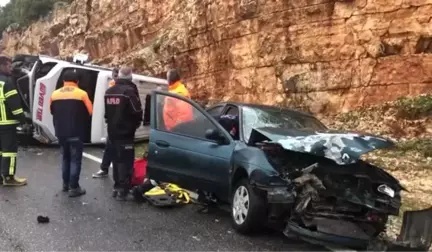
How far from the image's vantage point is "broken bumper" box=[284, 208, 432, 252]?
486 centimetres

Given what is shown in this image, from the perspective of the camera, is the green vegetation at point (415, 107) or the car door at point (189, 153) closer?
the car door at point (189, 153)

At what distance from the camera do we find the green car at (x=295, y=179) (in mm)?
5188

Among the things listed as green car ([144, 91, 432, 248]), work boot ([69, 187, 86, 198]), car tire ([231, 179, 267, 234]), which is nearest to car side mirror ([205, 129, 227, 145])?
green car ([144, 91, 432, 248])

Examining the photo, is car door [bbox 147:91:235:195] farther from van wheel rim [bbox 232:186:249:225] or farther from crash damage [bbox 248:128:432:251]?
crash damage [bbox 248:128:432:251]

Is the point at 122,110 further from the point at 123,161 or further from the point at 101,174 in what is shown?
the point at 101,174

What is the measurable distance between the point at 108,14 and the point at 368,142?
2627 cm

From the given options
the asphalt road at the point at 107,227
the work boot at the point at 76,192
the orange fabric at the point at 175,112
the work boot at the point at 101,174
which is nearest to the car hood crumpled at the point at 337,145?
the asphalt road at the point at 107,227

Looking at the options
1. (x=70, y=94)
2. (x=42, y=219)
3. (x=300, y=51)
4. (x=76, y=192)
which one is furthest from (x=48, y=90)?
(x=42, y=219)

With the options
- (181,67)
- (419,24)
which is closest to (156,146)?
(419,24)

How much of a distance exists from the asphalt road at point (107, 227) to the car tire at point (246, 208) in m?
0.12

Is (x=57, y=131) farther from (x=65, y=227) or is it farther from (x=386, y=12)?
(x=386, y=12)

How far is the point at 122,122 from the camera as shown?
24.1 feet

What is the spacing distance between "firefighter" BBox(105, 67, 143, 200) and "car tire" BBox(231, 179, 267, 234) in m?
1.94

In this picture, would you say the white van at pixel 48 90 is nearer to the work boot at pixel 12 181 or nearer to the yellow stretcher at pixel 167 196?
the work boot at pixel 12 181
